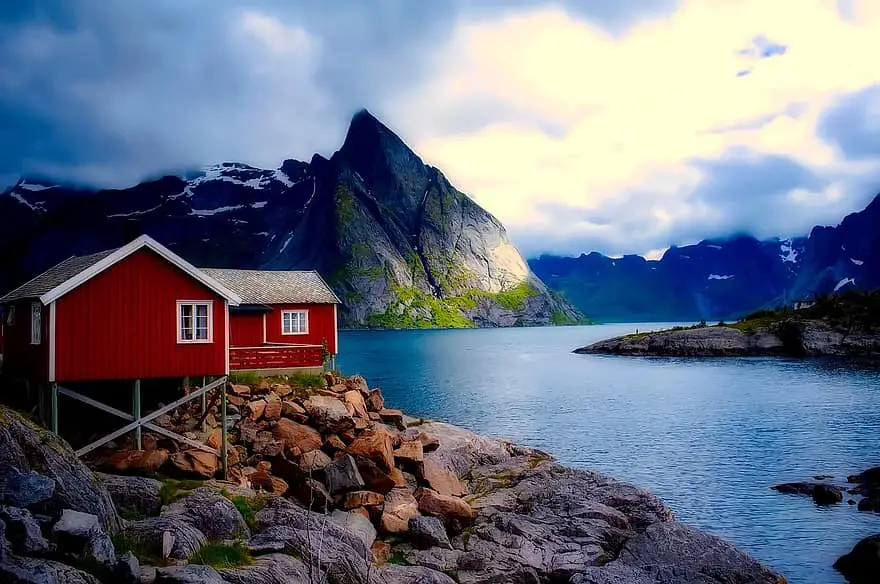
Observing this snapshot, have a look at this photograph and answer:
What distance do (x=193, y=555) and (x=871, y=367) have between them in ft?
331

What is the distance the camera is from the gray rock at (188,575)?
1375 centimetres

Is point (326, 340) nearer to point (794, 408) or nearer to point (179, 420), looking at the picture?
point (179, 420)

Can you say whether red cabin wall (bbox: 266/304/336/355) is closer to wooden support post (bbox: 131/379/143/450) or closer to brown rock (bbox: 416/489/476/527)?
wooden support post (bbox: 131/379/143/450)

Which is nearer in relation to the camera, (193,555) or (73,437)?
(193,555)

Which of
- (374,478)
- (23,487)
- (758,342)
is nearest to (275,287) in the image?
(374,478)

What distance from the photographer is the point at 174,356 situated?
27.1 m

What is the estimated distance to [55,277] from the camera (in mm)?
28109

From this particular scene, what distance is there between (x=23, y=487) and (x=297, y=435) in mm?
14885

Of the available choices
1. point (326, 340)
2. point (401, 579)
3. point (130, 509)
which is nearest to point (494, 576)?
point (401, 579)

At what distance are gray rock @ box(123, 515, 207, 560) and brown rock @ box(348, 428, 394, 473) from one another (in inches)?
367

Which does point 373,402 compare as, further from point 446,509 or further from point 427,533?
Result: point 427,533

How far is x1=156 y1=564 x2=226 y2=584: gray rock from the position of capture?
13.8 m

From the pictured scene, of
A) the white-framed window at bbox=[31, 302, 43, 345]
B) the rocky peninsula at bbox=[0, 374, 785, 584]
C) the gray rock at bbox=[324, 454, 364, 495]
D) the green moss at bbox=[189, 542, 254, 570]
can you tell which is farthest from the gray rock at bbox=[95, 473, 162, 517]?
the white-framed window at bbox=[31, 302, 43, 345]

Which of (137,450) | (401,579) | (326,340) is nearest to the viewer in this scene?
(401,579)
